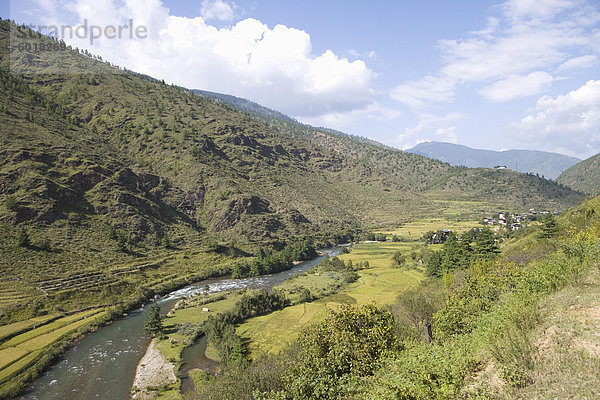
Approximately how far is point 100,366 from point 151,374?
10869mm

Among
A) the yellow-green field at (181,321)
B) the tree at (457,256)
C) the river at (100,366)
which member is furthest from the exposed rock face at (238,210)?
the tree at (457,256)

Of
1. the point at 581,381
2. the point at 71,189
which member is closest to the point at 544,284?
the point at 581,381

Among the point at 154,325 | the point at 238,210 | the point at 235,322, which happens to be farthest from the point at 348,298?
the point at 238,210

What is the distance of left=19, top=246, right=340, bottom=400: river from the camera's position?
148ft

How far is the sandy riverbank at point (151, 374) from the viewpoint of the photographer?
44.3m

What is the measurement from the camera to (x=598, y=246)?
74.6ft

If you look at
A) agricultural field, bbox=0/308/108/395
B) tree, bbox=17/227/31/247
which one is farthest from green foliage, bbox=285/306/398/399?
tree, bbox=17/227/31/247

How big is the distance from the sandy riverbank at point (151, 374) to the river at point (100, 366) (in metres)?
1.13

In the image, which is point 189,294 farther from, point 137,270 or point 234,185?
point 234,185

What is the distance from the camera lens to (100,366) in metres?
52.3

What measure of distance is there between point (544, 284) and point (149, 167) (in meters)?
196

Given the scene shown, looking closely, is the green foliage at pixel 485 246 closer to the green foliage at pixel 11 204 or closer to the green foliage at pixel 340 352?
the green foliage at pixel 340 352

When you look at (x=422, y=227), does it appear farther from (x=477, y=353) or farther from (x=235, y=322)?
(x=477, y=353)

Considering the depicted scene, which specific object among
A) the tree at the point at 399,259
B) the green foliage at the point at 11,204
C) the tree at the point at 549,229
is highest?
the green foliage at the point at 11,204
